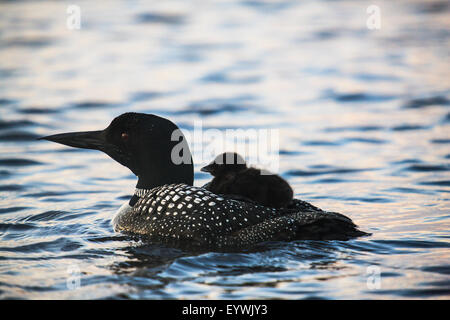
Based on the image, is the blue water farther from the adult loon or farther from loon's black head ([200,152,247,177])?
loon's black head ([200,152,247,177])

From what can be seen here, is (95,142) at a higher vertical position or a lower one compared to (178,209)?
higher

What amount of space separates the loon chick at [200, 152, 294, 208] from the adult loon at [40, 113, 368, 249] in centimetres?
7

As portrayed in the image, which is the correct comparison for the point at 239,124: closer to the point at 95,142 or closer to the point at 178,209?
the point at 95,142

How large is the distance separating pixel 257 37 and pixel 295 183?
648 centimetres

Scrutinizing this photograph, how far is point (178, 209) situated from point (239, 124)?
12.7 ft

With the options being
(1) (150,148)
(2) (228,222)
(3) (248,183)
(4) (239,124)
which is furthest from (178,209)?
(4) (239,124)

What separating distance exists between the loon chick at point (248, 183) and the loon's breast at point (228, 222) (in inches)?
2.9

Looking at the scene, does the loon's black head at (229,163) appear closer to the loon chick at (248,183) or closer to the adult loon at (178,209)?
the loon chick at (248,183)

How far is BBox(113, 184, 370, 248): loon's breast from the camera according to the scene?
4578 millimetres

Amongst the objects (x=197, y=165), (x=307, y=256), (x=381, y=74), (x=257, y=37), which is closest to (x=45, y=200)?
(x=197, y=165)

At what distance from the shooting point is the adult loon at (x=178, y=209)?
460 centimetres

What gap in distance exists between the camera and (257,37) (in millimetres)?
12789

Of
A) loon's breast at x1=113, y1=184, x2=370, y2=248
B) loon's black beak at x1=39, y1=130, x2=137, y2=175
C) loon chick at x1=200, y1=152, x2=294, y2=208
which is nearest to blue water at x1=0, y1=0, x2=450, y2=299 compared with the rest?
loon's breast at x1=113, y1=184, x2=370, y2=248

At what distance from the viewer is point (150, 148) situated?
526 cm
